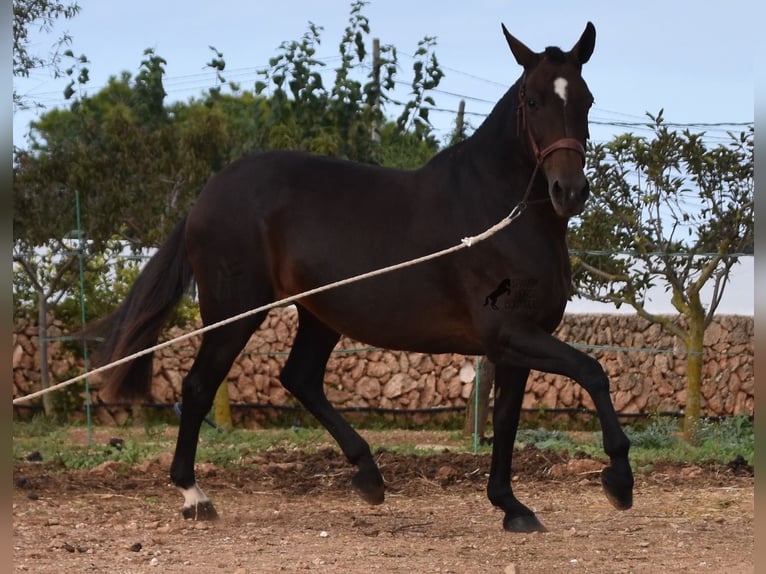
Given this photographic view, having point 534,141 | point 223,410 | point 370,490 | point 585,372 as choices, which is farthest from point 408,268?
point 223,410

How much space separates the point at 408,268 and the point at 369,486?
1.26 meters

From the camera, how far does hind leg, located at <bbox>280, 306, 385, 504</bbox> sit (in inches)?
234

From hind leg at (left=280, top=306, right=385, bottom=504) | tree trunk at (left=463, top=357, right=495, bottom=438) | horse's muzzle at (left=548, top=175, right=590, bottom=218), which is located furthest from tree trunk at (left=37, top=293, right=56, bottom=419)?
horse's muzzle at (left=548, top=175, right=590, bottom=218)

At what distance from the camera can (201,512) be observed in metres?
5.78

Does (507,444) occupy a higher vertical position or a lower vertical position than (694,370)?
lower

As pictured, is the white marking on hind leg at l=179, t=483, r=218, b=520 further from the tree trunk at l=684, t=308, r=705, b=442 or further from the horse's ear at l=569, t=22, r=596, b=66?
→ the tree trunk at l=684, t=308, r=705, b=442

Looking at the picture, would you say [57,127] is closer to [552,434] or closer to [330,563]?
[552,434]

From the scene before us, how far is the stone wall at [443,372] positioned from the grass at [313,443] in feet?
5.30

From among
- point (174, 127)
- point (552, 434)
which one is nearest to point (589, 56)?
point (552, 434)

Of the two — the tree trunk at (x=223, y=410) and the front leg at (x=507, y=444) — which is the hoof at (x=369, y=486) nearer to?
the front leg at (x=507, y=444)

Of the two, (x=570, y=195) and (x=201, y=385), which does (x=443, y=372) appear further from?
(x=570, y=195)

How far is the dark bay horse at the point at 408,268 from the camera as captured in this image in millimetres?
4914

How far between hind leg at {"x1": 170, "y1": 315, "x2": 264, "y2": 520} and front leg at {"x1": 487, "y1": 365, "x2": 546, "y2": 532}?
142cm

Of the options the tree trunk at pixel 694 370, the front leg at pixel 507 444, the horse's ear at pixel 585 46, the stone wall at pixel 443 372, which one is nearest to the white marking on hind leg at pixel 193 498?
the front leg at pixel 507 444
